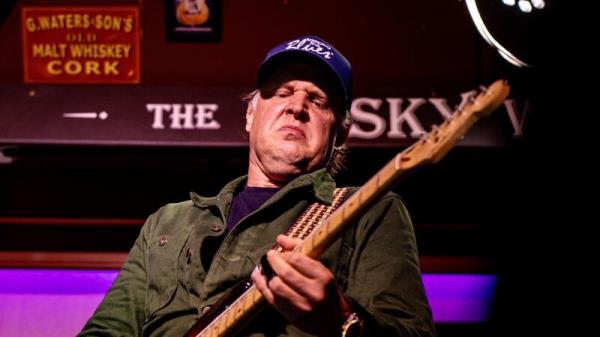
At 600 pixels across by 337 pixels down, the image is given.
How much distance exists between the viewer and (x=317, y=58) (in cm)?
240

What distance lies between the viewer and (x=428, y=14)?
13.0 ft

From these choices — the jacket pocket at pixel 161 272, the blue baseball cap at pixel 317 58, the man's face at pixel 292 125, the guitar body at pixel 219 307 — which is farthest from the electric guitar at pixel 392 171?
the blue baseball cap at pixel 317 58

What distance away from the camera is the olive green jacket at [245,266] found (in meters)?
1.81

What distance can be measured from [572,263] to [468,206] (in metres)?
0.67

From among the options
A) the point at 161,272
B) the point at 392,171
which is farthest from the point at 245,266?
the point at 392,171

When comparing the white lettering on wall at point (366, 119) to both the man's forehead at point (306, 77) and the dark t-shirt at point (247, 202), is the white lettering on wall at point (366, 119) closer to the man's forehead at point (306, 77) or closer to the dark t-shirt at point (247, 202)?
the man's forehead at point (306, 77)

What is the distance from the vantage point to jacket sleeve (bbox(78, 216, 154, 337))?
2.19m

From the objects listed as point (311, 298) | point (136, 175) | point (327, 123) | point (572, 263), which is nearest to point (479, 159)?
point (572, 263)

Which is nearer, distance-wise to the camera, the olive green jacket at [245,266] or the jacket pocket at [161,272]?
the olive green jacket at [245,266]

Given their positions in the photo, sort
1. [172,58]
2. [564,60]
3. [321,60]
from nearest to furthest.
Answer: [321,60] → [564,60] → [172,58]

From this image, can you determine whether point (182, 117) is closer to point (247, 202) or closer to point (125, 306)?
point (247, 202)

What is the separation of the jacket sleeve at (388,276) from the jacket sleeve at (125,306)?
74cm

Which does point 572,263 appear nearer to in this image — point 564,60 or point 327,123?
point 564,60

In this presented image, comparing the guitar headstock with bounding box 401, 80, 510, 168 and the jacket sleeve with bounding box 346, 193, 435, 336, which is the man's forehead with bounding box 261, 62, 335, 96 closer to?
the jacket sleeve with bounding box 346, 193, 435, 336
